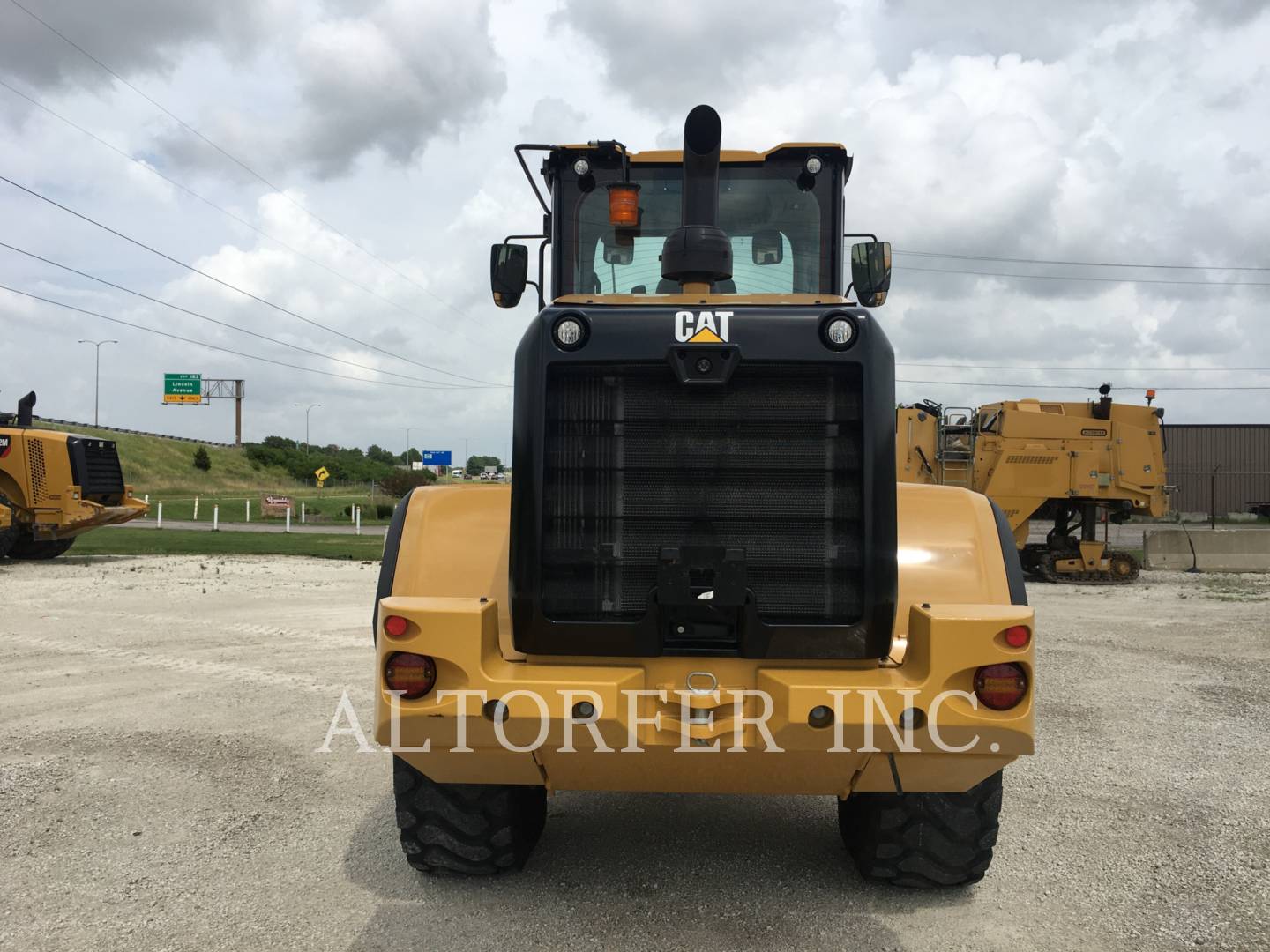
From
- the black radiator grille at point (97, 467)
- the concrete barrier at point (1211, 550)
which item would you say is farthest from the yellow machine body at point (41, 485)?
the concrete barrier at point (1211, 550)

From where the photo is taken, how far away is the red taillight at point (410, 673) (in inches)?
131

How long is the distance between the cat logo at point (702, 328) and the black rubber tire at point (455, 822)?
5.80 feet

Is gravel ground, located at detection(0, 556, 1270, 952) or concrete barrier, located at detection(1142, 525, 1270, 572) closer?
gravel ground, located at detection(0, 556, 1270, 952)

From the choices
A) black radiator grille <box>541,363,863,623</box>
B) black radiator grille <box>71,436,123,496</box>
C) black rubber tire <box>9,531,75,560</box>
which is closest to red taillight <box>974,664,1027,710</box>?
black radiator grille <box>541,363,863,623</box>

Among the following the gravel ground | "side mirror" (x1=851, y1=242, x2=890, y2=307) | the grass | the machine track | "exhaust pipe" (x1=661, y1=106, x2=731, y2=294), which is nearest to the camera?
the gravel ground

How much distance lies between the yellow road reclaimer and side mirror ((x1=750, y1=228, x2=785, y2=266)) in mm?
11092

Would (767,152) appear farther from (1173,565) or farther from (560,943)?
(1173,565)

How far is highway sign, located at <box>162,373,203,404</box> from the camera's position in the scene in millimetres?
77188

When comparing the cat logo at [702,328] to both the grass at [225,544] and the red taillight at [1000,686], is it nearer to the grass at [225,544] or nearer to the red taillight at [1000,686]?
the red taillight at [1000,686]

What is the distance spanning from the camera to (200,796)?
15.9 feet

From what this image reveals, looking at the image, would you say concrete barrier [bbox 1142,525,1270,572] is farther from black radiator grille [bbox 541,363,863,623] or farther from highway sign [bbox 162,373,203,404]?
highway sign [bbox 162,373,203,404]

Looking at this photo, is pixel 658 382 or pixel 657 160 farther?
pixel 657 160

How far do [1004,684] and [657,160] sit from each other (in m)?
2.82

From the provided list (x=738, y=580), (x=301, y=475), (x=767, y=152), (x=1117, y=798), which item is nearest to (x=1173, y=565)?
(x=1117, y=798)
